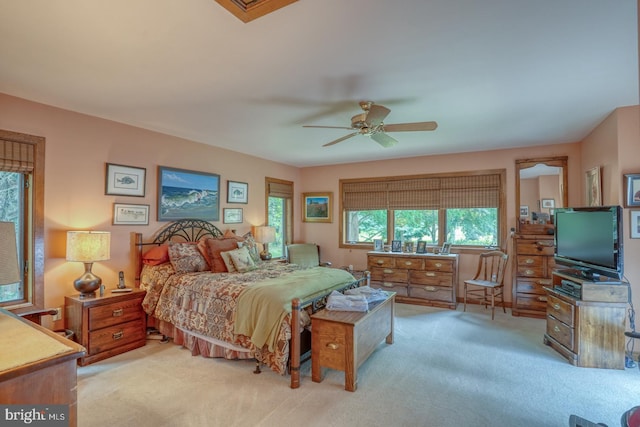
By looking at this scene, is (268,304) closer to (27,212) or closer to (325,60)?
(325,60)

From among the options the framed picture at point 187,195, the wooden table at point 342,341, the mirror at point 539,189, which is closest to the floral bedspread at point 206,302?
the wooden table at point 342,341

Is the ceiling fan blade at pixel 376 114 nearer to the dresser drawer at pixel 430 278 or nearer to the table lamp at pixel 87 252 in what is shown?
the table lamp at pixel 87 252

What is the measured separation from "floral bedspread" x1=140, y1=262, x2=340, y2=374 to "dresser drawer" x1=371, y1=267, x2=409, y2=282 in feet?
7.73

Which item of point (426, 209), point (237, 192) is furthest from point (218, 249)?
point (426, 209)

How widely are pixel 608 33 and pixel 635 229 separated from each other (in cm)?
234

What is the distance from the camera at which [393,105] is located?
129 inches

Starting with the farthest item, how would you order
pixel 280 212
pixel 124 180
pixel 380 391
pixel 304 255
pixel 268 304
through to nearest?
pixel 280 212
pixel 304 255
pixel 124 180
pixel 268 304
pixel 380 391

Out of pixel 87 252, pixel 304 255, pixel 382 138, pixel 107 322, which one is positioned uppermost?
pixel 382 138

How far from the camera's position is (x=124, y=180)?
3.92 meters

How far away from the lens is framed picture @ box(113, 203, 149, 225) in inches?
152

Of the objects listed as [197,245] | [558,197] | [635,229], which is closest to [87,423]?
[197,245]

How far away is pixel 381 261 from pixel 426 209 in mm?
1313

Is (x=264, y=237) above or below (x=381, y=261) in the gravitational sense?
above

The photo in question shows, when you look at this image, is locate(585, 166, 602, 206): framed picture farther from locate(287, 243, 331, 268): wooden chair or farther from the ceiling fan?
locate(287, 243, 331, 268): wooden chair
